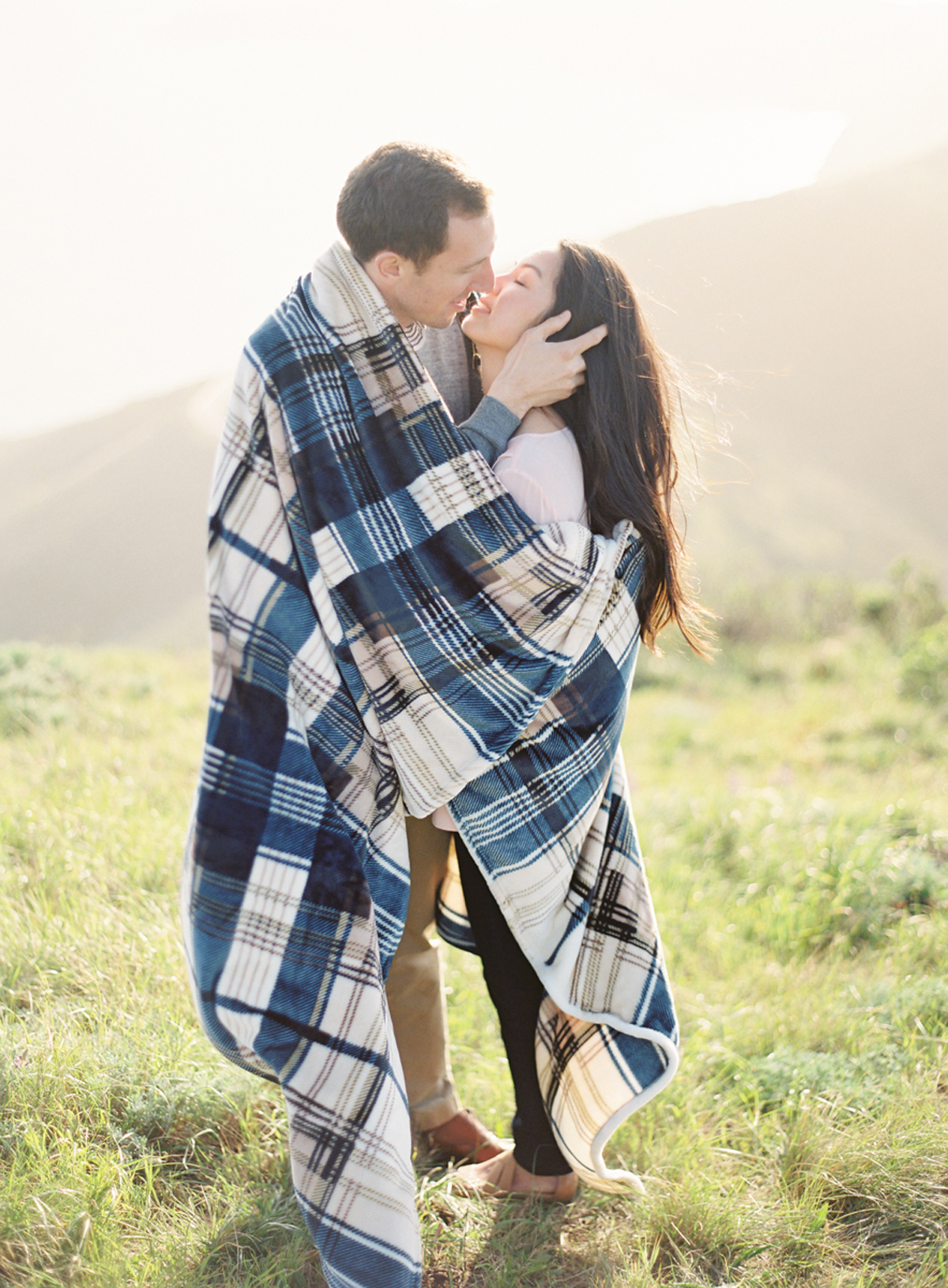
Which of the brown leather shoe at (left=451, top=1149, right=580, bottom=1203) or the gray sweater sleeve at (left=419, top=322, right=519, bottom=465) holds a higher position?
the gray sweater sleeve at (left=419, top=322, right=519, bottom=465)

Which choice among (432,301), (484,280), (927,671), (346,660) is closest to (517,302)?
(484,280)

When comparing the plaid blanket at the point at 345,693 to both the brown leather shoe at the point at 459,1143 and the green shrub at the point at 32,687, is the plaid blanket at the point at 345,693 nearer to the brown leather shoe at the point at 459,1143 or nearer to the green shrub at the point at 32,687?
the brown leather shoe at the point at 459,1143

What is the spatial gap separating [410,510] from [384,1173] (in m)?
1.19

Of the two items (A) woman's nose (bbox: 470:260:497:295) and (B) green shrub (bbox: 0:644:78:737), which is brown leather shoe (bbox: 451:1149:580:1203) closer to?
(A) woman's nose (bbox: 470:260:497:295)

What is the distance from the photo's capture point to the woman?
1820 millimetres

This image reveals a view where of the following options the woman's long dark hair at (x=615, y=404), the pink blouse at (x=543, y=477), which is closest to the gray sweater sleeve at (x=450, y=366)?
the pink blouse at (x=543, y=477)

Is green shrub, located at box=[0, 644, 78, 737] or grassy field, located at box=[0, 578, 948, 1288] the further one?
green shrub, located at box=[0, 644, 78, 737]

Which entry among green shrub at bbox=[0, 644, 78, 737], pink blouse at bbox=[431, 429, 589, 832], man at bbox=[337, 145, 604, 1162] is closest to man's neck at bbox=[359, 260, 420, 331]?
man at bbox=[337, 145, 604, 1162]

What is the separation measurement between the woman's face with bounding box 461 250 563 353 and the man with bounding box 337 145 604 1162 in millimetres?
50

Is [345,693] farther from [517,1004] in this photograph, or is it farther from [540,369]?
[517,1004]

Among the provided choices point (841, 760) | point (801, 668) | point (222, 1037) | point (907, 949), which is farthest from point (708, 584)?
point (222, 1037)

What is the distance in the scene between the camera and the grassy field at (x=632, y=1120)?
73.3 inches

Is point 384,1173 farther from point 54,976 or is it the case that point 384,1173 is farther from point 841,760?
point 841,760

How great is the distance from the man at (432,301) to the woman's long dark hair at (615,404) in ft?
0.16
